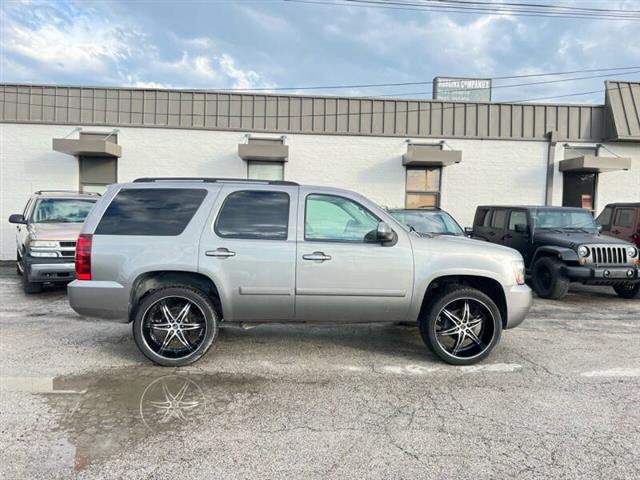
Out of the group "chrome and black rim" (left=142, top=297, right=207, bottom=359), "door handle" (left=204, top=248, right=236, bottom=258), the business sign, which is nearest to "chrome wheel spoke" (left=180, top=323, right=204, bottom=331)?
"chrome and black rim" (left=142, top=297, right=207, bottom=359)

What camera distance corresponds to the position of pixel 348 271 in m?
4.40

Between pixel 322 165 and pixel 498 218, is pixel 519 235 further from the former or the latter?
pixel 322 165

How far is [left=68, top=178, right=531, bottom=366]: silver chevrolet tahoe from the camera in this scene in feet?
14.3

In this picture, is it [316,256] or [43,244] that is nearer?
[316,256]

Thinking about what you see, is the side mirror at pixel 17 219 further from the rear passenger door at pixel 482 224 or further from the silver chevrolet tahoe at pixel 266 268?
the rear passenger door at pixel 482 224

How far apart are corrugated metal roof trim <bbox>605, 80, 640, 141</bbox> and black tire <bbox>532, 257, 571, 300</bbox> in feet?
25.7

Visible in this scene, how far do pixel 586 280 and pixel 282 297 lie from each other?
19.8 ft

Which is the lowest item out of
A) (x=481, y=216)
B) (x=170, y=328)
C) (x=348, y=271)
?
(x=170, y=328)

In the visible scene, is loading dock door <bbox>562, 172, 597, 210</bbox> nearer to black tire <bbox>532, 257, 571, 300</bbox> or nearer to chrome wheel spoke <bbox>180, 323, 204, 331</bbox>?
black tire <bbox>532, 257, 571, 300</bbox>

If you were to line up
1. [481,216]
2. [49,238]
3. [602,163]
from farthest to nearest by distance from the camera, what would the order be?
[602,163] → [481,216] → [49,238]

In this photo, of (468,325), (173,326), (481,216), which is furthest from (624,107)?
(173,326)

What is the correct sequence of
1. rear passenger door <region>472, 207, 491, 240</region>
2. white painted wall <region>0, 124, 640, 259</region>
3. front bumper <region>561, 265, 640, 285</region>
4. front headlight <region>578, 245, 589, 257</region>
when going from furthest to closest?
white painted wall <region>0, 124, 640, 259</region> → rear passenger door <region>472, 207, 491, 240</region> → front headlight <region>578, 245, 589, 257</region> → front bumper <region>561, 265, 640, 285</region>

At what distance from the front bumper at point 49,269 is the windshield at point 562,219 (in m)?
9.09

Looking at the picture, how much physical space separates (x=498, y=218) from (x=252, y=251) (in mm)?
7664
